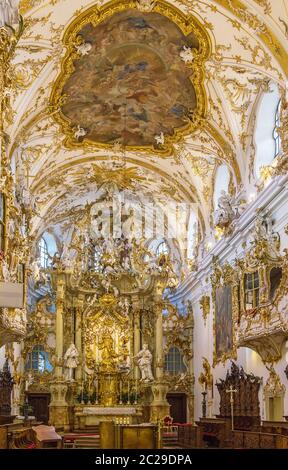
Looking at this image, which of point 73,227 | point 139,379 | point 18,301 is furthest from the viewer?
point 73,227

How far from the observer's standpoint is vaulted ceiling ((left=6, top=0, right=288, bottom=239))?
1920 centimetres

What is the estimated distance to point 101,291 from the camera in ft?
110

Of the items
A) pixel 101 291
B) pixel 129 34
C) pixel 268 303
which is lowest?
pixel 268 303

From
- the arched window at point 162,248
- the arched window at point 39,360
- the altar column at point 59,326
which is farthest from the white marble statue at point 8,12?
the arched window at point 162,248

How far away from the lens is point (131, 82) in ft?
77.4

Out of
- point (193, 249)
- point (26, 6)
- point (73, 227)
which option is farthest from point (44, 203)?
point (26, 6)

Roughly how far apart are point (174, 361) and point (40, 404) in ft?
22.8

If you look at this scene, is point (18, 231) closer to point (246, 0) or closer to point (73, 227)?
point (246, 0)

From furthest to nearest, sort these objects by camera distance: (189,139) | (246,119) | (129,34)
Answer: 1. (189,139)
2. (246,119)
3. (129,34)

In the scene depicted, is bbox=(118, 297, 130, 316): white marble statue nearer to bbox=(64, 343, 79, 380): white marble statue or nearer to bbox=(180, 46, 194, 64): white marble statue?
bbox=(64, 343, 79, 380): white marble statue

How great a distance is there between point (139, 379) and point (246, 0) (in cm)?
1932

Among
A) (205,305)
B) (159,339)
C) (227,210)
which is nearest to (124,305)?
(159,339)

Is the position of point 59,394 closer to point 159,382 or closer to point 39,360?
point 39,360

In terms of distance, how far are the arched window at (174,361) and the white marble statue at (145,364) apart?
8.72 ft
